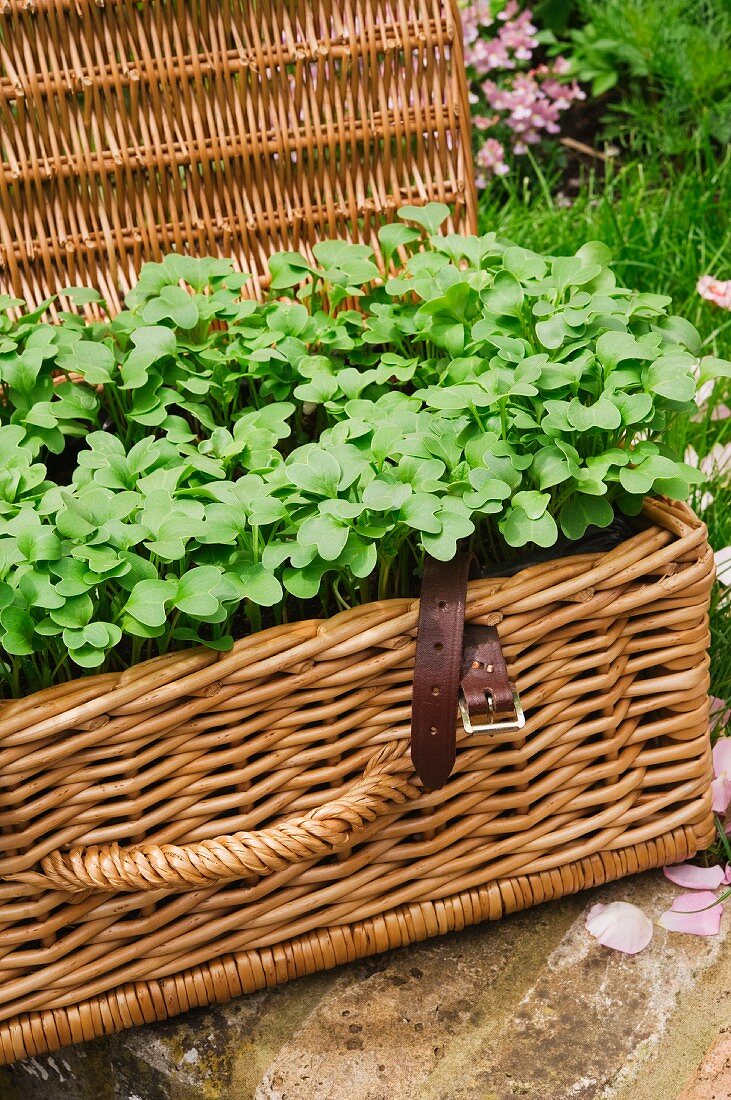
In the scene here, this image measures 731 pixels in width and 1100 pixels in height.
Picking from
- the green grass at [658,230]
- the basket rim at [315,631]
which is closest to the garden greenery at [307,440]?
the basket rim at [315,631]

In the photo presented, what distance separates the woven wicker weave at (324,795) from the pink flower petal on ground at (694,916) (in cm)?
5

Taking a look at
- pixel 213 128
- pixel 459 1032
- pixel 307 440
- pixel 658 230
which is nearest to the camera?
pixel 459 1032

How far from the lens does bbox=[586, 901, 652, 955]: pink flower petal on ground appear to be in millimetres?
1019

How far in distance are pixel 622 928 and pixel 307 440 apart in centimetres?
61

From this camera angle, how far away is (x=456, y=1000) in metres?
0.99

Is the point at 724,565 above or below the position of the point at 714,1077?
above

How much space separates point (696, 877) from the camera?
107 cm

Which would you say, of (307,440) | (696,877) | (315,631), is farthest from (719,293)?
(315,631)

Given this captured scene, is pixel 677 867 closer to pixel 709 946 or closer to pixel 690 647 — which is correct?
pixel 709 946

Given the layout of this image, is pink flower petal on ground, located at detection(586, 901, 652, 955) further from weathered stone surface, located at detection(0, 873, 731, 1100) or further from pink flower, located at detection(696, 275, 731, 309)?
pink flower, located at detection(696, 275, 731, 309)

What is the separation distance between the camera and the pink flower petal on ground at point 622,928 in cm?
102

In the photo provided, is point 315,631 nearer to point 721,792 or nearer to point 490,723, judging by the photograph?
point 490,723

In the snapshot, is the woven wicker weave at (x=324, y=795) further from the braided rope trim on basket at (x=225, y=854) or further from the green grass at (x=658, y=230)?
the green grass at (x=658, y=230)

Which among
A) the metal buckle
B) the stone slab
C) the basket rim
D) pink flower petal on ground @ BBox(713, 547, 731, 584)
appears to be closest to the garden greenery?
the basket rim
